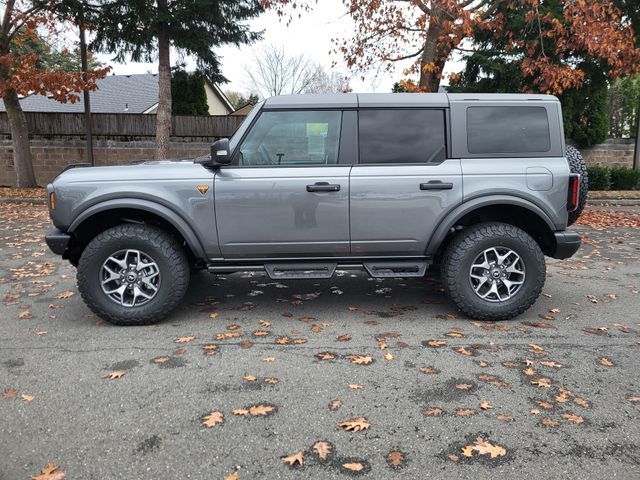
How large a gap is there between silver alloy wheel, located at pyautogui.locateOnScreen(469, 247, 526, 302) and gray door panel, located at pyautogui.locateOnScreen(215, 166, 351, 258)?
1.23 m

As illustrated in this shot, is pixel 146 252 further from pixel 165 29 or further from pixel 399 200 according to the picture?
pixel 165 29

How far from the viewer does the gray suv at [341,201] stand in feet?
14.0

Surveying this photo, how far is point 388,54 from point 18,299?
12236 millimetres

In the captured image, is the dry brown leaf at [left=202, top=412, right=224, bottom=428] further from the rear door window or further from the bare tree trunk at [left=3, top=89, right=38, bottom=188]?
the bare tree trunk at [left=3, top=89, right=38, bottom=188]

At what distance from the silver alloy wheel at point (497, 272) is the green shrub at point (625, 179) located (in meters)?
14.2

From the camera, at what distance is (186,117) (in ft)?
58.0

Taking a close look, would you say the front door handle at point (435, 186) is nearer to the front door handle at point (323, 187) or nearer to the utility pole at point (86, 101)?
the front door handle at point (323, 187)

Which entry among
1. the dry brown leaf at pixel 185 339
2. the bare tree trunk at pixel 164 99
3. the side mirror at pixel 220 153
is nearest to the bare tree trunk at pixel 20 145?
the bare tree trunk at pixel 164 99

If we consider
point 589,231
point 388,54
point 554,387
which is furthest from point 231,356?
point 388,54

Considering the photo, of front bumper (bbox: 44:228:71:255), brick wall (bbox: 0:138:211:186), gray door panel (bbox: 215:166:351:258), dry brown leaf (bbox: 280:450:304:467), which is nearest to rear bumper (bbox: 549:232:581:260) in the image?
gray door panel (bbox: 215:166:351:258)

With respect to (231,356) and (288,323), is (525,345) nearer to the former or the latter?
(288,323)

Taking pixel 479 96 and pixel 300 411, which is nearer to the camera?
pixel 300 411

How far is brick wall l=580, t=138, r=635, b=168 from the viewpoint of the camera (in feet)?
58.5

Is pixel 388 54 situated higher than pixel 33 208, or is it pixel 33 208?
pixel 388 54
